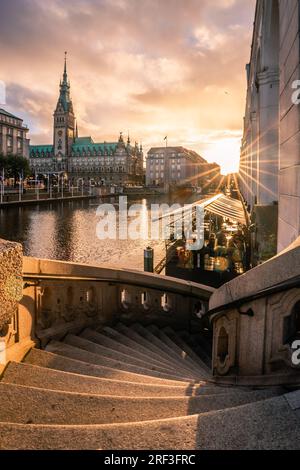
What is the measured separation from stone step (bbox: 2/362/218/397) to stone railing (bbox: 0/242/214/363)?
10.4 inches

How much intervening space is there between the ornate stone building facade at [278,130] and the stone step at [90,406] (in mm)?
4059

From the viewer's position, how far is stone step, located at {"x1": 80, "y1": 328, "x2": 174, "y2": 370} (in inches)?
214

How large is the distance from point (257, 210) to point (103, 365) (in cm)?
1146

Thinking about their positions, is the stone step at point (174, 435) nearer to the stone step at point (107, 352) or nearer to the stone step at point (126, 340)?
the stone step at point (107, 352)

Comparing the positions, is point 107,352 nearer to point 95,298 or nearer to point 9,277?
point 95,298

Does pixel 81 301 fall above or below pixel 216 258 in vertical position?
above

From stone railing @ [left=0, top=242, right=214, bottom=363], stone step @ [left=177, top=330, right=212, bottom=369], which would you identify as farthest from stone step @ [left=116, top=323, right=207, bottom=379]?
stone step @ [left=177, top=330, right=212, bottom=369]

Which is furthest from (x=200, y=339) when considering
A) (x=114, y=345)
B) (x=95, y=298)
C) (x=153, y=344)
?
(x=95, y=298)

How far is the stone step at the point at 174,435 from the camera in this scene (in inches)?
76.7

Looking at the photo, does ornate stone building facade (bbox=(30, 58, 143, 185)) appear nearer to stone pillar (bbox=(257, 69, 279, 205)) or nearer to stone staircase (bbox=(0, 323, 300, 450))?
stone pillar (bbox=(257, 69, 279, 205))

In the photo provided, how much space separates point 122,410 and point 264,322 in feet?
5.10

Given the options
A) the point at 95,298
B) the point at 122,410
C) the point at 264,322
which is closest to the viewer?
the point at 122,410

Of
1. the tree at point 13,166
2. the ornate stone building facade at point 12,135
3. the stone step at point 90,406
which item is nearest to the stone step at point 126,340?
the stone step at point 90,406

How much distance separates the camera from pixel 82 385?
3547 mm
